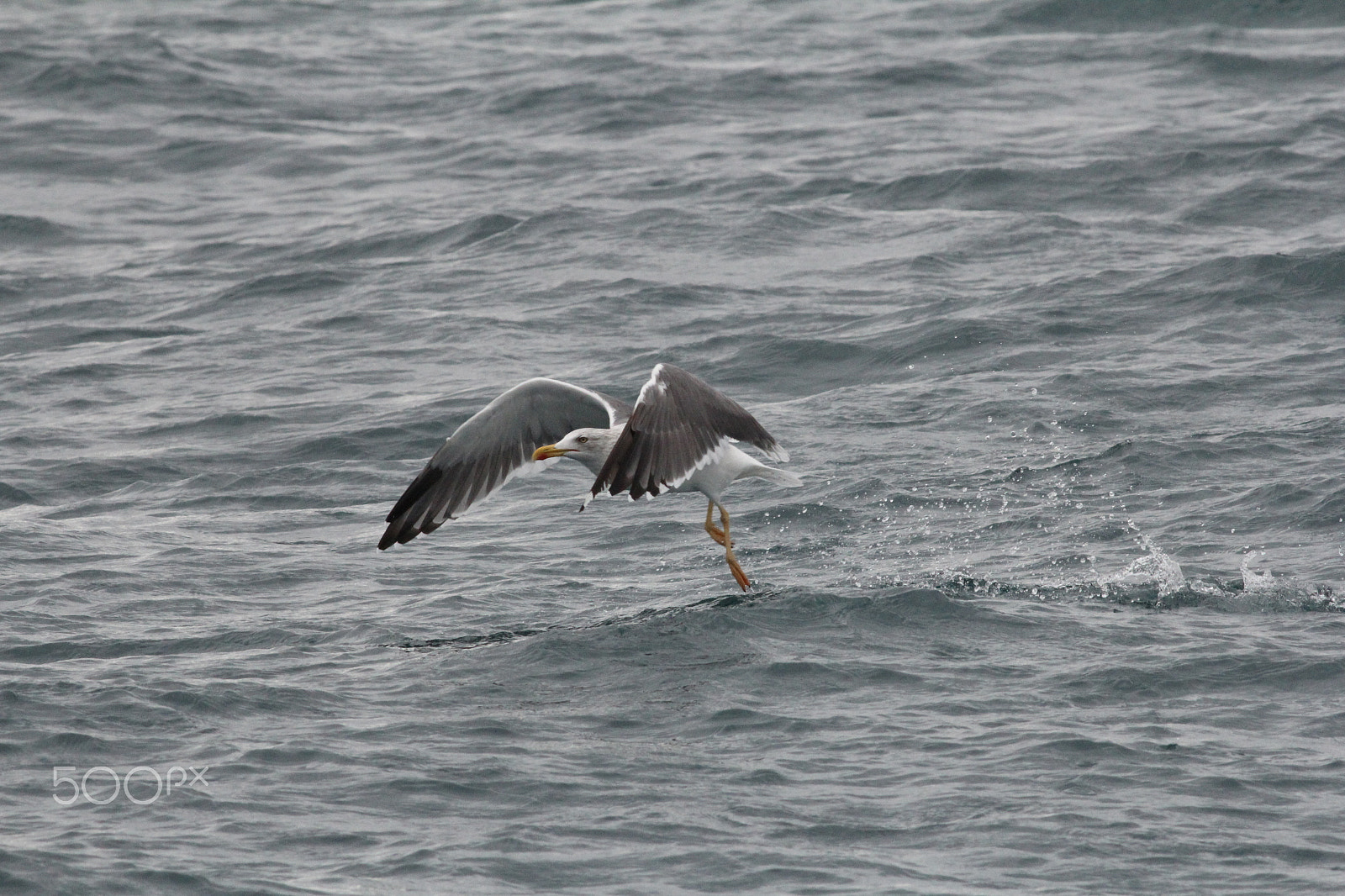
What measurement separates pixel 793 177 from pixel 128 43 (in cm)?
1284

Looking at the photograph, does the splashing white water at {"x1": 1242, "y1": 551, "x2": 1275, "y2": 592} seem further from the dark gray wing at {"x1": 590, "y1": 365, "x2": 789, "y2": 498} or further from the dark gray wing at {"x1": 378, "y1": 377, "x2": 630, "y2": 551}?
the dark gray wing at {"x1": 378, "y1": 377, "x2": 630, "y2": 551}

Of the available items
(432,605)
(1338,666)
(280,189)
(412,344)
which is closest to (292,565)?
(432,605)

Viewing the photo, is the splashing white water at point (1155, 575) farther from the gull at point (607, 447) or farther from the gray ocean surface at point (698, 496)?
the gull at point (607, 447)

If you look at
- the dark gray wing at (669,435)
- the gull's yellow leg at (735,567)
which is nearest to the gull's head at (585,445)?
the dark gray wing at (669,435)

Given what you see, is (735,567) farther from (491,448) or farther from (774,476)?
(491,448)

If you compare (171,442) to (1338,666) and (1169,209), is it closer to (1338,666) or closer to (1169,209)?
(1338,666)

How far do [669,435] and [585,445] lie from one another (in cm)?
92

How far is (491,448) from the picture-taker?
11.7 m

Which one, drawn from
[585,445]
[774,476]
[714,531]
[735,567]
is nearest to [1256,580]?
[774,476]

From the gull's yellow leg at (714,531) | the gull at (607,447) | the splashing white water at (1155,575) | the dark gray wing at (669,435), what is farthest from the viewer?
the gull's yellow leg at (714,531)

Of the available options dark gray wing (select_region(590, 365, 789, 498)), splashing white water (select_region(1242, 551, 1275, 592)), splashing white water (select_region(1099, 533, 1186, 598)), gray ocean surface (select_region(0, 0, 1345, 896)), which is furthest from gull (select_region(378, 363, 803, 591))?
splashing white water (select_region(1242, 551, 1275, 592))

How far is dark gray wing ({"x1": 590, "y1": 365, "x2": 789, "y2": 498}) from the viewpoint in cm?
962

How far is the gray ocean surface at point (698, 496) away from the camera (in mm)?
7832

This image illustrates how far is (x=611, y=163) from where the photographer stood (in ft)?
70.9
